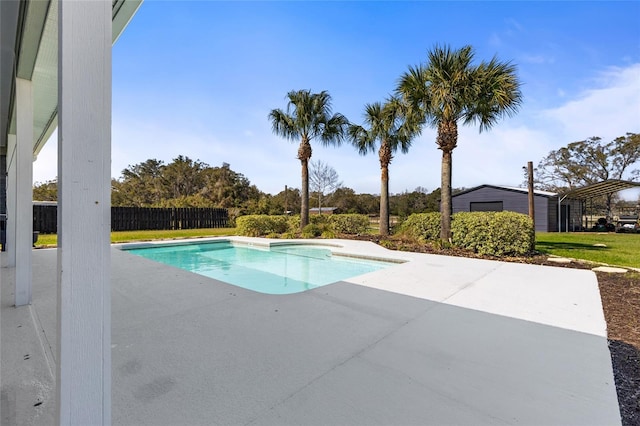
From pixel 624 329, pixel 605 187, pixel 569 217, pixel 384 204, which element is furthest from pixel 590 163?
pixel 624 329

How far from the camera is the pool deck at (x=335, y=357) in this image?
169 centimetres

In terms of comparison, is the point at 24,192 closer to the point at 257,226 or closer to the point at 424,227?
the point at 424,227

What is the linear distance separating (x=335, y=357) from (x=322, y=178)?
80.1ft

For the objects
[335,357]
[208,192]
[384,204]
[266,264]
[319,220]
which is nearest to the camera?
[335,357]

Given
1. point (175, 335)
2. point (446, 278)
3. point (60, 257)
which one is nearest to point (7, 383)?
point (175, 335)

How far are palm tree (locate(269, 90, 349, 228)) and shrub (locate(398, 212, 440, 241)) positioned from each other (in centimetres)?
480

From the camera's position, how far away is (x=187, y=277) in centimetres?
487

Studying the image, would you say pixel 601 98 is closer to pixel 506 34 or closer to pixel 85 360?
pixel 506 34

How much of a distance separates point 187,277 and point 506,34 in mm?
10109

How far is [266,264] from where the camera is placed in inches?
311

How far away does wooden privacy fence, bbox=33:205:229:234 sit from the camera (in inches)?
537

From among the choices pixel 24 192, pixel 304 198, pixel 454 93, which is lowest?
pixel 24 192

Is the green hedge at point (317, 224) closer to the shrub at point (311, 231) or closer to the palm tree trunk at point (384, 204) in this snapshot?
the shrub at point (311, 231)

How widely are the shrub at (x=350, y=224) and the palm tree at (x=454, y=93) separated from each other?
506cm
